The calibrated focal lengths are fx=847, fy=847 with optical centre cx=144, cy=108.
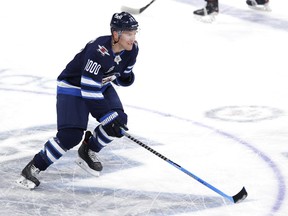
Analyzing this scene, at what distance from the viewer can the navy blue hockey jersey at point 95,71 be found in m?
4.41

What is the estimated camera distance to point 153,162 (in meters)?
5.02

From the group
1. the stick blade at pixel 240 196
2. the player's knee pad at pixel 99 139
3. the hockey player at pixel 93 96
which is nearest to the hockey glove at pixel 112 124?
the hockey player at pixel 93 96

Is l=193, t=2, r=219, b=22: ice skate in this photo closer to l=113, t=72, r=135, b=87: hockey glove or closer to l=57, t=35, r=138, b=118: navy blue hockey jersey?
l=113, t=72, r=135, b=87: hockey glove

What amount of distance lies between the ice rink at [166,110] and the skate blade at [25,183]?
1.5 inches

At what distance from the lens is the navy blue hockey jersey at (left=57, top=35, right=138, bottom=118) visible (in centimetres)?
Result: 441

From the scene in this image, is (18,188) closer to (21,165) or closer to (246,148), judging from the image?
(21,165)

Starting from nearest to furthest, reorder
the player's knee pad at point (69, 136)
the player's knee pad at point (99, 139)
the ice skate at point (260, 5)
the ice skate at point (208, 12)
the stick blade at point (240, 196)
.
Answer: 1. the stick blade at point (240, 196)
2. the player's knee pad at point (69, 136)
3. the player's knee pad at point (99, 139)
4. the ice skate at point (208, 12)
5. the ice skate at point (260, 5)

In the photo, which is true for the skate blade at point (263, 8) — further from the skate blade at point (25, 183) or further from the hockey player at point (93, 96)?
the skate blade at point (25, 183)

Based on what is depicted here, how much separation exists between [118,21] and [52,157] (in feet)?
2.68

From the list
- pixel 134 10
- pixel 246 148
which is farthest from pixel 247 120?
pixel 134 10

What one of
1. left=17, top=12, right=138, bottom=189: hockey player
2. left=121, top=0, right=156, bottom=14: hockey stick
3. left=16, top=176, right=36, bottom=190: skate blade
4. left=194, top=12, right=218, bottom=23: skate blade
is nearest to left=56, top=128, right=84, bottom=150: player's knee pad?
left=17, top=12, right=138, bottom=189: hockey player

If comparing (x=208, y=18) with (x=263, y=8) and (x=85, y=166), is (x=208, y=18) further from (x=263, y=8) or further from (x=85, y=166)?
(x=85, y=166)

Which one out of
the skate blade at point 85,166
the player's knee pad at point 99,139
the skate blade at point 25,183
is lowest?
the skate blade at point 85,166

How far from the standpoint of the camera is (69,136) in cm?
454
